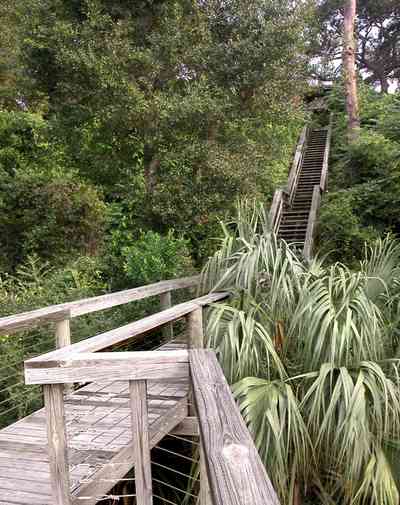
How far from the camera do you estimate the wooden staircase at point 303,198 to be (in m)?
8.46

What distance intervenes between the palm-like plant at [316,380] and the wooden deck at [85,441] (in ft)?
1.96

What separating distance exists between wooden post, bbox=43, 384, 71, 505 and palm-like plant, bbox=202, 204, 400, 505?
4.36 ft

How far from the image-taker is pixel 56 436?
5.52 ft

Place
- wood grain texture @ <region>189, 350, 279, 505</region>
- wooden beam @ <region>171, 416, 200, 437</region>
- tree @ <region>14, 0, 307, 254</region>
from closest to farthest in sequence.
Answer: wood grain texture @ <region>189, 350, 279, 505</region>, wooden beam @ <region>171, 416, 200, 437</region>, tree @ <region>14, 0, 307, 254</region>

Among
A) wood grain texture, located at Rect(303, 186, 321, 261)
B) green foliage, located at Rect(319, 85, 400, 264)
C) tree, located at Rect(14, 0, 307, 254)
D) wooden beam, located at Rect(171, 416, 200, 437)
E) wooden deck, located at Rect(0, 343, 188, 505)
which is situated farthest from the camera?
green foliage, located at Rect(319, 85, 400, 264)

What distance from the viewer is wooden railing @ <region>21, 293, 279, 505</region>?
869mm

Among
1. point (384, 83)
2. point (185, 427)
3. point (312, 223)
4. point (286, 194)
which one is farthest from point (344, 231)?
point (384, 83)

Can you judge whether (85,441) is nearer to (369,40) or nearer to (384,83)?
(384,83)

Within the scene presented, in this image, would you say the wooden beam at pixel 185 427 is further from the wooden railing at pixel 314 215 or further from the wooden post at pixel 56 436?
the wooden railing at pixel 314 215

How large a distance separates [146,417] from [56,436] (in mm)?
359

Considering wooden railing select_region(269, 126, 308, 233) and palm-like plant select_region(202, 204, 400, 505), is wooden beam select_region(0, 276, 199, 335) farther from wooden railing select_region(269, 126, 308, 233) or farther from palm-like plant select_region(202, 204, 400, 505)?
wooden railing select_region(269, 126, 308, 233)

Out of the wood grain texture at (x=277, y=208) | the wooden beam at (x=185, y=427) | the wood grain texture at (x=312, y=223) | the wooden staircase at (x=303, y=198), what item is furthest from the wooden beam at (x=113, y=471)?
the wood grain texture at (x=277, y=208)

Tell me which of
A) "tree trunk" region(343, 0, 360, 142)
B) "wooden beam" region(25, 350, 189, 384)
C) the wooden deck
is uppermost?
"tree trunk" region(343, 0, 360, 142)

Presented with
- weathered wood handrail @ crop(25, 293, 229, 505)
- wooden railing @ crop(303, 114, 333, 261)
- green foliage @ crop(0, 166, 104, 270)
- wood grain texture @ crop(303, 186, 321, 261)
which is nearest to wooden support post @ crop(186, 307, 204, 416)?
weathered wood handrail @ crop(25, 293, 229, 505)
